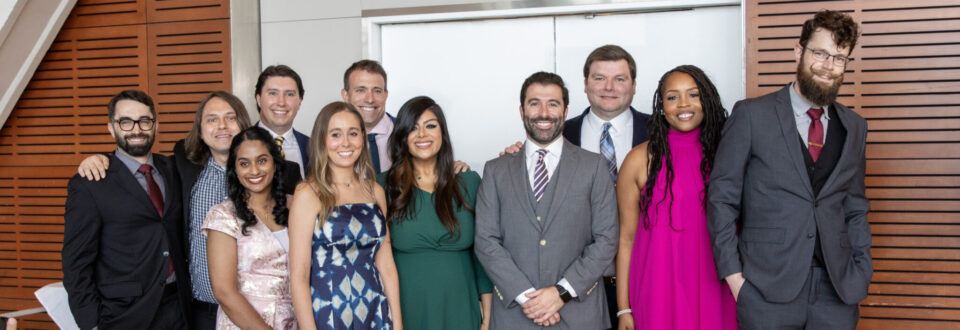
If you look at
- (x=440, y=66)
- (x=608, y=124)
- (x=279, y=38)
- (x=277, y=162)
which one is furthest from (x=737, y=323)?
(x=279, y=38)

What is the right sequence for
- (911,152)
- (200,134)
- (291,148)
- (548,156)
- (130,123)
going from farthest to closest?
(911,152)
(291,148)
(200,134)
(130,123)
(548,156)

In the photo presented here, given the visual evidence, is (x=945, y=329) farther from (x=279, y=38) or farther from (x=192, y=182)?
(x=279, y=38)

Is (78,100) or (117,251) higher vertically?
(78,100)

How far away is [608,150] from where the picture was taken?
3361 millimetres

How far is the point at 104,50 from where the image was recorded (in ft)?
16.9

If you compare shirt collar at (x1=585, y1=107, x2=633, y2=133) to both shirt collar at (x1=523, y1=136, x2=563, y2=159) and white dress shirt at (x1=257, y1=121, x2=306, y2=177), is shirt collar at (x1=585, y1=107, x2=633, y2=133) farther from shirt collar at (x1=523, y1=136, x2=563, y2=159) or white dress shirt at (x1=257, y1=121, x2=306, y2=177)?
white dress shirt at (x1=257, y1=121, x2=306, y2=177)

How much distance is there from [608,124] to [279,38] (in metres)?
2.74

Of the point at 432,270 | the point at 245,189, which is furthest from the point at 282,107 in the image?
the point at 432,270

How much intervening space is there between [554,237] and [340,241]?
86 centimetres

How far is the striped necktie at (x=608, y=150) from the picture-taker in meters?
3.33

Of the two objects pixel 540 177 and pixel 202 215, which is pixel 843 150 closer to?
pixel 540 177

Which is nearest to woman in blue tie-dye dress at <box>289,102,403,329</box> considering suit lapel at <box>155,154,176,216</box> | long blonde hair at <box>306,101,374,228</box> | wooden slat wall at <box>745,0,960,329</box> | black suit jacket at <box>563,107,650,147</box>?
long blonde hair at <box>306,101,374,228</box>

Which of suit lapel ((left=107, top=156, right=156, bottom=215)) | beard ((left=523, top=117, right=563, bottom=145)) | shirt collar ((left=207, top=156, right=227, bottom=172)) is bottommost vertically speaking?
suit lapel ((left=107, top=156, right=156, bottom=215))

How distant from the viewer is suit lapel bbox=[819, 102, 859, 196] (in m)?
2.42
